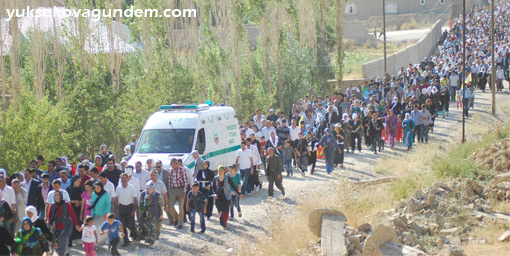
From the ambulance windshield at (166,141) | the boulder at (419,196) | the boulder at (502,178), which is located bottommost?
the boulder at (502,178)

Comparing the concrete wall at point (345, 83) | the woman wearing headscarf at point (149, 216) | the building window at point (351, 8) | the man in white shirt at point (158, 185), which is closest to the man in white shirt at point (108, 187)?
the woman wearing headscarf at point (149, 216)

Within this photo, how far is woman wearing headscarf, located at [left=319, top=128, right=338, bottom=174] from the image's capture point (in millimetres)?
19750

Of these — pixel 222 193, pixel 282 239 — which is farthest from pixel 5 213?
pixel 282 239

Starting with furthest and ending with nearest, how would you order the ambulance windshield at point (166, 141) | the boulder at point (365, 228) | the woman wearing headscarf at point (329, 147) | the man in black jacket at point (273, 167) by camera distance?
the woman wearing headscarf at point (329, 147) → the ambulance windshield at point (166, 141) → the man in black jacket at point (273, 167) → the boulder at point (365, 228)

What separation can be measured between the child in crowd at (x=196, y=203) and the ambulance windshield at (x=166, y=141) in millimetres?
3048

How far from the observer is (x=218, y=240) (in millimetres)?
13516

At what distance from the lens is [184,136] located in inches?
674

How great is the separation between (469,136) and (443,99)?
2987mm

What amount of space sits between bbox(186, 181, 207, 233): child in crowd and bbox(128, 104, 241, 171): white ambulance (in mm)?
2208

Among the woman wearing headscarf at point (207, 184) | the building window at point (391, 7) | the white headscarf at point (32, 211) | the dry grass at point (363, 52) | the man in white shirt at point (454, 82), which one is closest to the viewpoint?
the white headscarf at point (32, 211)

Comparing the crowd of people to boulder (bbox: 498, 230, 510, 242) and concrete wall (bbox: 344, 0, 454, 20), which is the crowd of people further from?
concrete wall (bbox: 344, 0, 454, 20)

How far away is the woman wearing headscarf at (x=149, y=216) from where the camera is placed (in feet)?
42.8

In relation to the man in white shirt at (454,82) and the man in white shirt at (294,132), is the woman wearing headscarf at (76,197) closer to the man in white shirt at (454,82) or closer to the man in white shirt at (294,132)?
the man in white shirt at (294,132)

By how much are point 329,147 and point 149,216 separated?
809 cm
